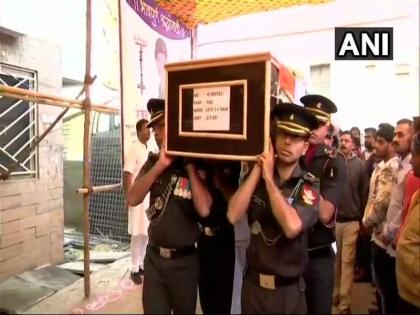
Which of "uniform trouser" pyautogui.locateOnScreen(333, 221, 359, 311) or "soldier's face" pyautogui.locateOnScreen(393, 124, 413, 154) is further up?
"soldier's face" pyautogui.locateOnScreen(393, 124, 413, 154)

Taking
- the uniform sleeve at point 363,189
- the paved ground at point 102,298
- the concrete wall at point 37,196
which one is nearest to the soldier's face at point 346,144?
the uniform sleeve at point 363,189

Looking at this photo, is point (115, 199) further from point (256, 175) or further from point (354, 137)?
Answer: point (256, 175)

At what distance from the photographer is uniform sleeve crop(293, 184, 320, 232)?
2.75 ft

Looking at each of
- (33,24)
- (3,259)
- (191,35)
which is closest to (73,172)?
(3,259)

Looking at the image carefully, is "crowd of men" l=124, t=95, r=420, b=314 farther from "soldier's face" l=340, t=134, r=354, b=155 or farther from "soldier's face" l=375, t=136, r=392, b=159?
"soldier's face" l=340, t=134, r=354, b=155

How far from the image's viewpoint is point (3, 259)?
1.99m

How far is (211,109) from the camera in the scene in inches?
31.3

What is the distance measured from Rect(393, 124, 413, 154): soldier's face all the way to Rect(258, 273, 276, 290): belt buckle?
0.99 meters

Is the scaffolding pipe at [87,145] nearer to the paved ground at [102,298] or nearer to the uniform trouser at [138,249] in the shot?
the paved ground at [102,298]

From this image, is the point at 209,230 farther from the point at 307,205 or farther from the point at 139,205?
the point at 139,205

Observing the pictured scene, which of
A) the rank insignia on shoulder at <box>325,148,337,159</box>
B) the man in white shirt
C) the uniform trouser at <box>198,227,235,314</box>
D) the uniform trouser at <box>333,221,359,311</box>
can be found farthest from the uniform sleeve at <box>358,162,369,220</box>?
the man in white shirt

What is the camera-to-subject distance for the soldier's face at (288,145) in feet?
2.71

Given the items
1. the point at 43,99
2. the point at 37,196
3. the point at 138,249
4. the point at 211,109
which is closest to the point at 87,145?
the point at 43,99

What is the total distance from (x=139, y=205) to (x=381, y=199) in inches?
46.4
